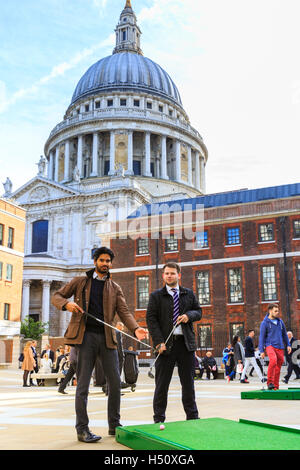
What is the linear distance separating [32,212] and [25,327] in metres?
21.5

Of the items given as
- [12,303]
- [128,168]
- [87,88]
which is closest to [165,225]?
[12,303]

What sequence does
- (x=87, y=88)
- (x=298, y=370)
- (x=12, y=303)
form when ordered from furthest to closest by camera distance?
(x=87, y=88) < (x=12, y=303) < (x=298, y=370)

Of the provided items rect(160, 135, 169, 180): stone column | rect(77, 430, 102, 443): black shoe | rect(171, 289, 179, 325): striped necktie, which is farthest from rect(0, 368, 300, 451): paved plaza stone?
rect(160, 135, 169, 180): stone column

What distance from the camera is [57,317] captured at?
5394cm

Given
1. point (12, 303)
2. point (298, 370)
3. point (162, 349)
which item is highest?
point (12, 303)

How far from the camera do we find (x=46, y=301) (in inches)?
2083

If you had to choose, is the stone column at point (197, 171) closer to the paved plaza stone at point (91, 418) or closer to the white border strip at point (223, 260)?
the white border strip at point (223, 260)

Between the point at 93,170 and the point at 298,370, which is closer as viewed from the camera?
the point at 298,370

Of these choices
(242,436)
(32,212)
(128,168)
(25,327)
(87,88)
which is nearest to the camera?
(242,436)

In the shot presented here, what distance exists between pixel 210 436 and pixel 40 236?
2360 inches

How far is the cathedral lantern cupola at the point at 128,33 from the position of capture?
→ 303ft

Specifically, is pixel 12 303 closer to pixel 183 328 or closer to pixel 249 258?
pixel 249 258

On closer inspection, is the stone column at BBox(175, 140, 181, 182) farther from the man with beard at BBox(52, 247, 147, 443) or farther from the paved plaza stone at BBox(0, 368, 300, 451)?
the man with beard at BBox(52, 247, 147, 443)

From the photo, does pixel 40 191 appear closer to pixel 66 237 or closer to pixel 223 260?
pixel 66 237
